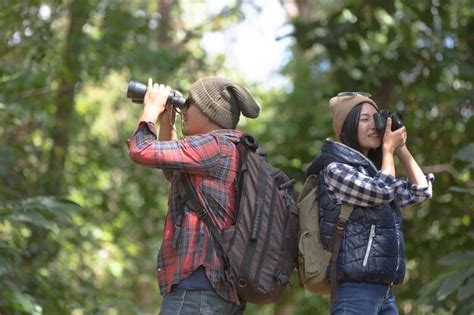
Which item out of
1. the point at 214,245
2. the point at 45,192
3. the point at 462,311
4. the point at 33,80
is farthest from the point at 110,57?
the point at 214,245

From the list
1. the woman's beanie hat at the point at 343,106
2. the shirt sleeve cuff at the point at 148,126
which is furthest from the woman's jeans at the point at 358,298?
the shirt sleeve cuff at the point at 148,126

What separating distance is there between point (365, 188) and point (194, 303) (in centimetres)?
83

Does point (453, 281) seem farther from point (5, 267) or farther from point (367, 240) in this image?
point (5, 267)

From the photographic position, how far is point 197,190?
390 cm

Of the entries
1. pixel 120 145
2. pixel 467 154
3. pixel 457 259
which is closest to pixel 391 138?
pixel 467 154

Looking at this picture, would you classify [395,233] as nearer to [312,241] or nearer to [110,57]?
[312,241]

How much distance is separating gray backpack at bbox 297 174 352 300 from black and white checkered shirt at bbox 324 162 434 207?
0.07 m

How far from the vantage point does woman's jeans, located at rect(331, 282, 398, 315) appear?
3.76 m

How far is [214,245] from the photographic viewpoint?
3822 mm

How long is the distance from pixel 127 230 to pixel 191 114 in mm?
10231

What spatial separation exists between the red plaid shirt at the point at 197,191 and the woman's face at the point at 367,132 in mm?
542

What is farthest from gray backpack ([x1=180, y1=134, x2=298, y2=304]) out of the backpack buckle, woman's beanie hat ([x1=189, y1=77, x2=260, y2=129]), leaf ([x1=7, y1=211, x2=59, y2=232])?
leaf ([x1=7, y1=211, x2=59, y2=232])

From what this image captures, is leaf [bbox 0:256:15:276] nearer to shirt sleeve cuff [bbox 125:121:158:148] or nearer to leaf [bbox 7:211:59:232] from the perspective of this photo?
leaf [bbox 7:211:59:232]

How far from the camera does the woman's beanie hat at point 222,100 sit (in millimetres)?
4039
